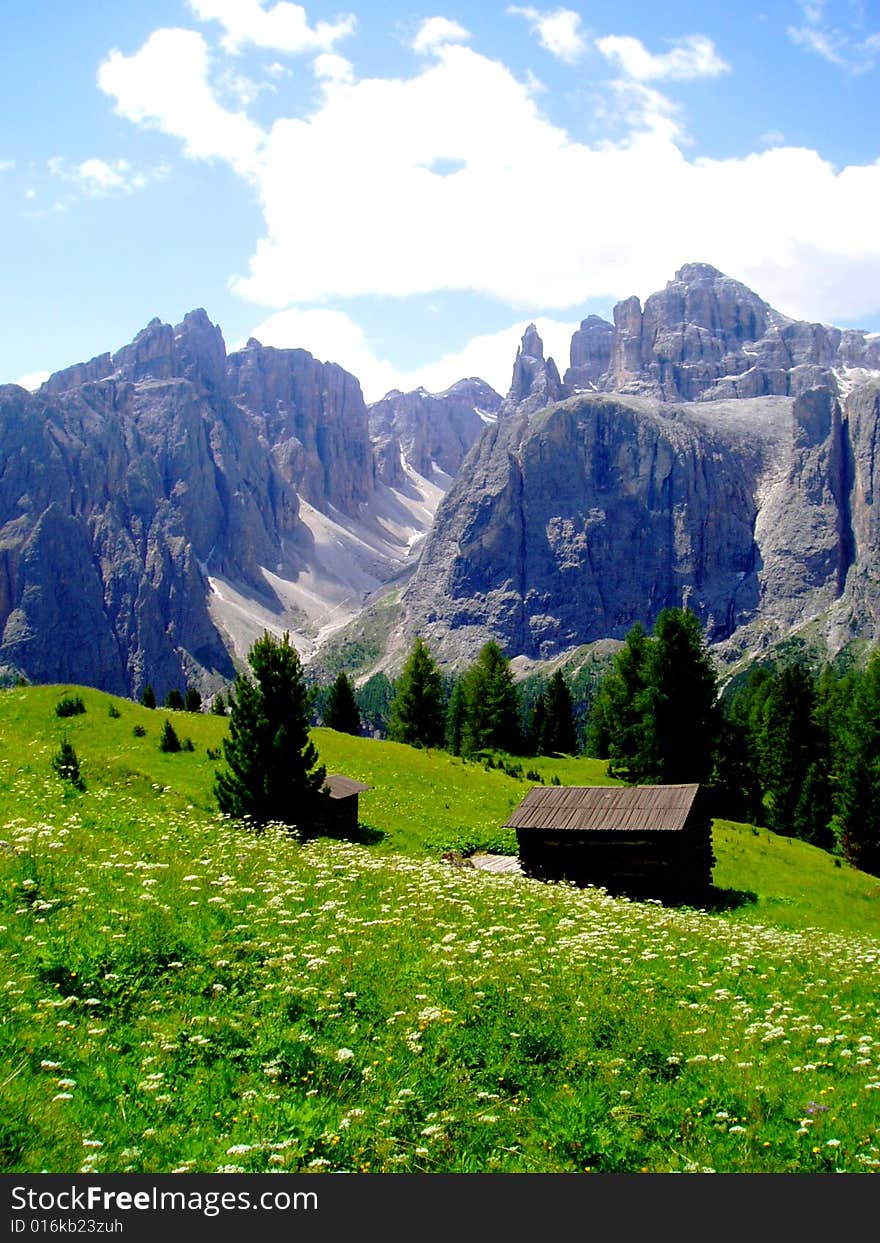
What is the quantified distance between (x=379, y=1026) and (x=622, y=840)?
976 inches

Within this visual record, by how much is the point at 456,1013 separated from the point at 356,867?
28.0 ft

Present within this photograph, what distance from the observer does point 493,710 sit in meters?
82.4

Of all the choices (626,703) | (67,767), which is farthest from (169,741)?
(626,703)

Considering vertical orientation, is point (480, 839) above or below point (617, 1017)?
below

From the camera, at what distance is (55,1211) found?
6.61 m

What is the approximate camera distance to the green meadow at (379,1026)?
807 centimetres

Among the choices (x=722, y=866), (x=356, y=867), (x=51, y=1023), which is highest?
(x=51, y=1023)

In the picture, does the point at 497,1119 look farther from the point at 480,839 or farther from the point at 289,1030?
the point at 480,839

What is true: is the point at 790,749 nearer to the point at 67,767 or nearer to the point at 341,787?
the point at 341,787

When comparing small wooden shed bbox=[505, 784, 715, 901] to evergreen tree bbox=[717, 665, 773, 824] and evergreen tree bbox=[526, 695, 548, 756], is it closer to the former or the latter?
evergreen tree bbox=[717, 665, 773, 824]

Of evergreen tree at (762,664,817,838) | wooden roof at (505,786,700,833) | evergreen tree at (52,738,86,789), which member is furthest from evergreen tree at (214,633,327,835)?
evergreen tree at (762,664,817,838)

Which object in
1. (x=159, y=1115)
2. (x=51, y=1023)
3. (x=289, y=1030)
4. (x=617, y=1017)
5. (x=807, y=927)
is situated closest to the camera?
(x=159, y=1115)

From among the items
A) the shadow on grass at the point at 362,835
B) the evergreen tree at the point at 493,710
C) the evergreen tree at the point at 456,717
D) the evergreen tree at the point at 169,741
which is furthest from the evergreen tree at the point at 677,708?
the evergreen tree at the point at 456,717

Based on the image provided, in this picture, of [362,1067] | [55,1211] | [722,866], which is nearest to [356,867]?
[362,1067]
